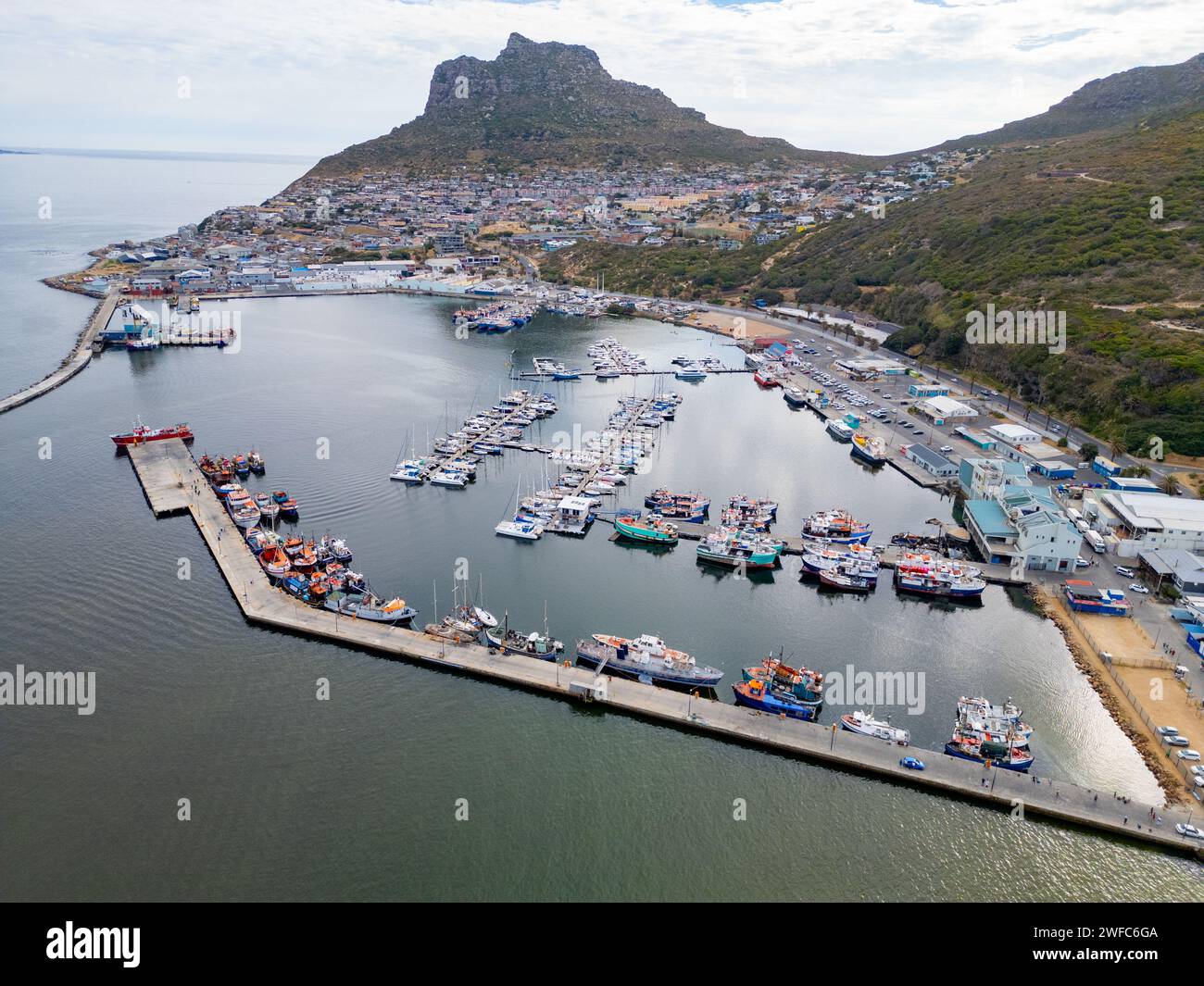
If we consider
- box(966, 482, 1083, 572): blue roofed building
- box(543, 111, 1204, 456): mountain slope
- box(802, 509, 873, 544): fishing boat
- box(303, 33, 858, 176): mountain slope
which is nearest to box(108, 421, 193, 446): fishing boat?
box(802, 509, 873, 544): fishing boat

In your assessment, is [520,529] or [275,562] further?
[520,529]

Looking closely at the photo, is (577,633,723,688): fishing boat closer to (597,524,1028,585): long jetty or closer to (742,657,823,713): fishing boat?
(742,657,823,713): fishing boat

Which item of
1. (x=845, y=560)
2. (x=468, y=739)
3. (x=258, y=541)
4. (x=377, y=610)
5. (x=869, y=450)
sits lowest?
(x=468, y=739)

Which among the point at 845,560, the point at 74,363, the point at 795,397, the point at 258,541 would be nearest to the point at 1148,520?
the point at 845,560

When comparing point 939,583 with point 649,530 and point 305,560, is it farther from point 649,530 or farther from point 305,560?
point 305,560

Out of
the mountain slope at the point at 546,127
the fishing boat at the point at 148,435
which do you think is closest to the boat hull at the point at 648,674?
the fishing boat at the point at 148,435

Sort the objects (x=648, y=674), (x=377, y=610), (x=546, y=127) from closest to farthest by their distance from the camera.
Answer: (x=648, y=674), (x=377, y=610), (x=546, y=127)
